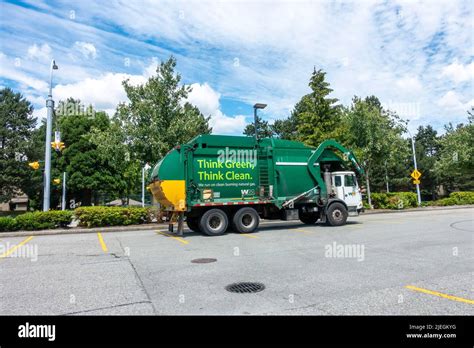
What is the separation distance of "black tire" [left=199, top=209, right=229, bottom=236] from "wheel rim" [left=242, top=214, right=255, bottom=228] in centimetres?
81

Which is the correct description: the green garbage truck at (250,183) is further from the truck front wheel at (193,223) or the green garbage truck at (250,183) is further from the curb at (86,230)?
the curb at (86,230)

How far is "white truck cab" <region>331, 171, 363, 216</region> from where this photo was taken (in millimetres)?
16266

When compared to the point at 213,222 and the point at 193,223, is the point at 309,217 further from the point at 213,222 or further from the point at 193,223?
the point at 193,223

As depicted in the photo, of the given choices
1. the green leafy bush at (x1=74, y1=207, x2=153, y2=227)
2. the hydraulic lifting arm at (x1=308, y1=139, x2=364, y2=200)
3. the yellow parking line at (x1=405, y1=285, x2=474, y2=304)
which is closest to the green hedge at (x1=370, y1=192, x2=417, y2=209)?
the hydraulic lifting arm at (x1=308, y1=139, x2=364, y2=200)

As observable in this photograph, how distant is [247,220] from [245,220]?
0.09m

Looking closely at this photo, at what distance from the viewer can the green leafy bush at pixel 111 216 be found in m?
17.2

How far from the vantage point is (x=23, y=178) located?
35.2 meters

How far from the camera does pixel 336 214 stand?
1554cm

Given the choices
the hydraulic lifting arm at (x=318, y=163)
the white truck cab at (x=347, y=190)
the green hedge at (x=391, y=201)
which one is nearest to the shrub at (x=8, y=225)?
the hydraulic lifting arm at (x=318, y=163)

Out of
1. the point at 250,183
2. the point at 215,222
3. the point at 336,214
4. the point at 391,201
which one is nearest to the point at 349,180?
the point at 336,214
